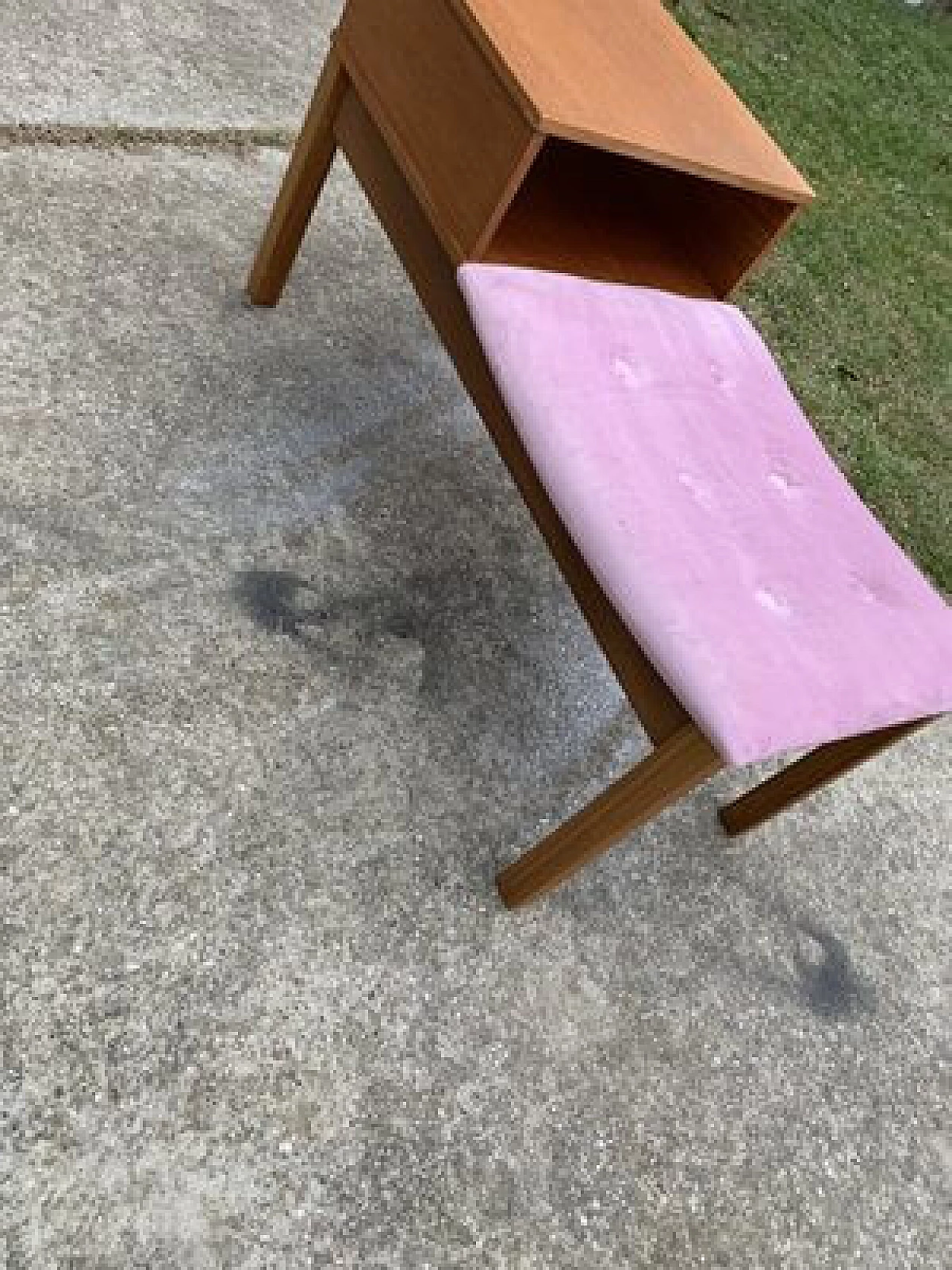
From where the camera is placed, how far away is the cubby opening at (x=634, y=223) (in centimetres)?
203

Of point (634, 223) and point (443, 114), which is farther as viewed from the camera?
point (634, 223)

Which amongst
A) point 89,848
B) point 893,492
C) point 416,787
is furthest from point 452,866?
point 893,492

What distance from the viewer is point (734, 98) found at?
2.14 meters

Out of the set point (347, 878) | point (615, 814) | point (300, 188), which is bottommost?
point (347, 878)

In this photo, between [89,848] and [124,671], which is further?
[124,671]

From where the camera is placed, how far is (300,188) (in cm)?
233

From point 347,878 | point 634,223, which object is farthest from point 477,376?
point 347,878

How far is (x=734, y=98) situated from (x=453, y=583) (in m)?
0.99

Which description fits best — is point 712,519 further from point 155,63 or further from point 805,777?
point 155,63

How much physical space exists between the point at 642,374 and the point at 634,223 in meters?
0.53

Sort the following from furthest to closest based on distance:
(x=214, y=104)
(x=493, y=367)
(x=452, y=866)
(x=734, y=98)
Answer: (x=214, y=104) → (x=734, y=98) → (x=452, y=866) → (x=493, y=367)

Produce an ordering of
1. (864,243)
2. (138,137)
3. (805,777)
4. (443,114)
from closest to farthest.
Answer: (443,114), (805,777), (138,137), (864,243)

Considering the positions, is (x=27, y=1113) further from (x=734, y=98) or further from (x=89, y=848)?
(x=734, y=98)

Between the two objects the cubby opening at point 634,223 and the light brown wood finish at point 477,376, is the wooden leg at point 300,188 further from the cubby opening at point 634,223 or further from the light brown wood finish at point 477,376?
the cubby opening at point 634,223
